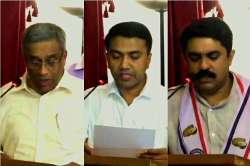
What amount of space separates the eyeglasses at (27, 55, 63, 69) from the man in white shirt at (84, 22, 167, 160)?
220 mm

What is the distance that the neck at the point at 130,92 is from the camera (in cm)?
247

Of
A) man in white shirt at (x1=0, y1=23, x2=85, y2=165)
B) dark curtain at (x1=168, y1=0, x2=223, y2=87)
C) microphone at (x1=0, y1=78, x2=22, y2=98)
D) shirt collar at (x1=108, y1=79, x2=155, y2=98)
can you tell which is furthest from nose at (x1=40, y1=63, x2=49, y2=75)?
dark curtain at (x1=168, y1=0, x2=223, y2=87)

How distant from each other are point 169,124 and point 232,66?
16.0 inches

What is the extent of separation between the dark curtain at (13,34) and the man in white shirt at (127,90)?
1.26ft

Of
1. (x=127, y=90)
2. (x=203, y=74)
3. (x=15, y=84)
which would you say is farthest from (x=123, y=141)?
(x=15, y=84)

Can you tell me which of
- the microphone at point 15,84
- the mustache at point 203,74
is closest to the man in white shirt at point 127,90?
the mustache at point 203,74

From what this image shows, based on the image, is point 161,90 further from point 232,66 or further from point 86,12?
point 86,12

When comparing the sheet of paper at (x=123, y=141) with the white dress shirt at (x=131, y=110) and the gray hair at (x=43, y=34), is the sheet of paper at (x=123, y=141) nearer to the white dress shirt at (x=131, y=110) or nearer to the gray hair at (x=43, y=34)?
the white dress shirt at (x=131, y=110)

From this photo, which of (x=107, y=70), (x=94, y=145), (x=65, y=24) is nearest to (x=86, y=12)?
(x=65, y=24)

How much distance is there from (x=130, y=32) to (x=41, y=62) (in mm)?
467

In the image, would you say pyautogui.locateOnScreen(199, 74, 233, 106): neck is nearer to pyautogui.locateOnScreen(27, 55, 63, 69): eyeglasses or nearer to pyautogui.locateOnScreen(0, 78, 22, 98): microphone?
pyautogui.locateOnScreen(27, 55, 63, 69): eyeglasses

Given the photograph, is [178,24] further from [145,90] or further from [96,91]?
[96,91]

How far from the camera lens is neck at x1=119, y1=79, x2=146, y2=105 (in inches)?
97.4

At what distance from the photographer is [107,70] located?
2.48 m
